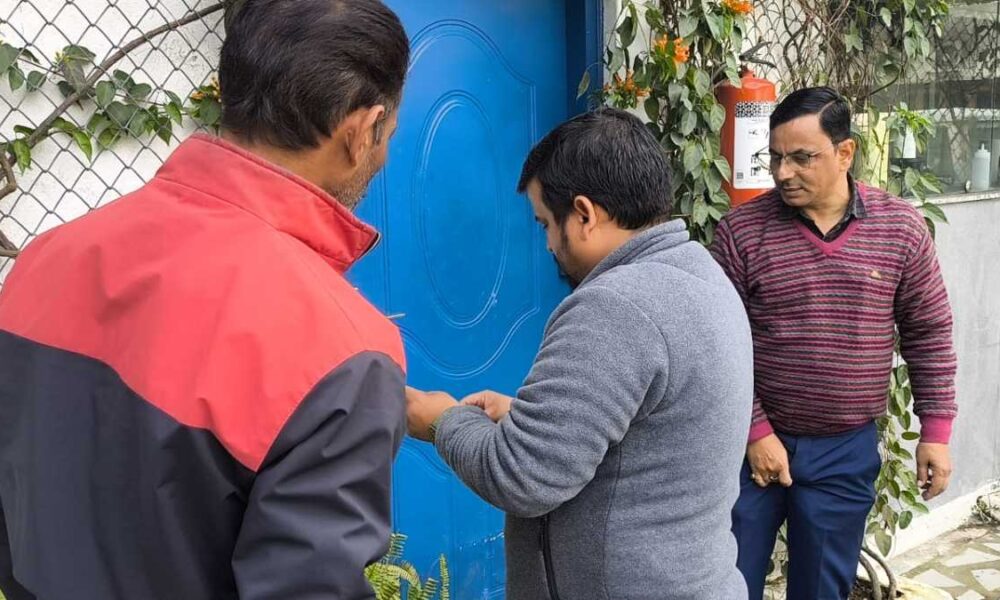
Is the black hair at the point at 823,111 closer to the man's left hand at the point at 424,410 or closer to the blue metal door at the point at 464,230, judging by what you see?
the blue metal door at the point at 464,230

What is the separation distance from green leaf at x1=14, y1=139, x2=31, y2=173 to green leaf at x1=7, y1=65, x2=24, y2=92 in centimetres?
11

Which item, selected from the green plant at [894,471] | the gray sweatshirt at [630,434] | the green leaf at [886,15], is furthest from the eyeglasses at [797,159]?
the green leaf at [886,15]

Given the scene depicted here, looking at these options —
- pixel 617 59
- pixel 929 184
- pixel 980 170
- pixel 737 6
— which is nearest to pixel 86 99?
pixel 617 59

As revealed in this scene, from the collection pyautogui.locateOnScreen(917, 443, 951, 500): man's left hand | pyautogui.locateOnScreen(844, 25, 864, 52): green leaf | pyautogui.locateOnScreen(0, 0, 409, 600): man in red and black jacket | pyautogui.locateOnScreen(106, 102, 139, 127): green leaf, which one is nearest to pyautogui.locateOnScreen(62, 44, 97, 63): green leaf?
pyautogui.locateOnScreen(106, 102, 139, 127): green leaf

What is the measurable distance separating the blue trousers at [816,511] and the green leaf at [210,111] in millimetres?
1700

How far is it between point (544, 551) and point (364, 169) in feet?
2.48

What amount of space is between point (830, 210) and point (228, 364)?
1998 mm

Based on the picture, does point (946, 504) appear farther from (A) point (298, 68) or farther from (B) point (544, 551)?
(A) point (298, 68)

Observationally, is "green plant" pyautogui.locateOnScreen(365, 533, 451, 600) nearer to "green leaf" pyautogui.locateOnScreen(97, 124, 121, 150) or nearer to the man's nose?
"green leaf" pyautogui.locateOnScreen(97, 124, 121, 150)

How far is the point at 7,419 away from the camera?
3.23 ft

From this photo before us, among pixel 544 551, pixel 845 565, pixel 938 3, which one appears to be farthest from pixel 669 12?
pixel 544 551

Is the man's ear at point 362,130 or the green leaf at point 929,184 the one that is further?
the green leaf at point 929,184

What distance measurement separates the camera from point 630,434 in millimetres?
1367

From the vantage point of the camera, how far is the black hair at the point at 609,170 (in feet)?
4.64
